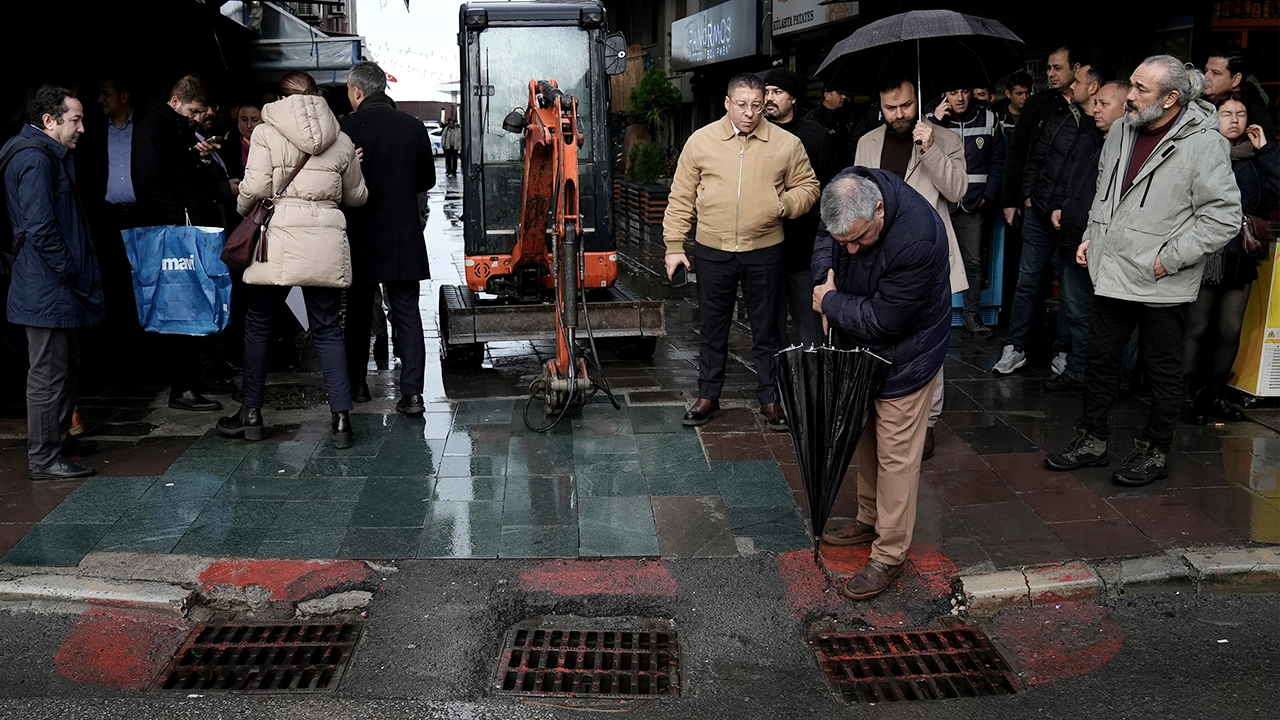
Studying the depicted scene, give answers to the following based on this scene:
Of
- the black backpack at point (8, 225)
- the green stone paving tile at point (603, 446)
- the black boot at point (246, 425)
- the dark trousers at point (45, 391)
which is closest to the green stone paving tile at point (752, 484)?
the green stone paving tile at point (603, 446)

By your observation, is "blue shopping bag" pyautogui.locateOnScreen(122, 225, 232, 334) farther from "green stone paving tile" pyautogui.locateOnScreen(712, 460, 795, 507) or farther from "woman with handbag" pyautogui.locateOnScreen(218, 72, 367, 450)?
"green stone paving tile" pyautogui.locateOnScreen(712, 460, 795, 507)

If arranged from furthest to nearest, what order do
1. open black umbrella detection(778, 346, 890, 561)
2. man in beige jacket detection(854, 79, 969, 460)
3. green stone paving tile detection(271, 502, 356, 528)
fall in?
man in beige jacket detection(854, 79, 969, 460) → green stone paving tile detection(271, 502, 356, 528) → open black umbrella detection(778, 346, 890, 561)

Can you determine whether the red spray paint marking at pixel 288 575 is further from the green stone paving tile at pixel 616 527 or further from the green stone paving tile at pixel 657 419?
the green stone paving tile at pixel 657 419

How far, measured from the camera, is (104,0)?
30.1 ft

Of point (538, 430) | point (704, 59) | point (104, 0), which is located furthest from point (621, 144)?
point (538, 430)

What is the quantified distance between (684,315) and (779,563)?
5.84 metres

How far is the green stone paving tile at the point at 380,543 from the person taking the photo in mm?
4992

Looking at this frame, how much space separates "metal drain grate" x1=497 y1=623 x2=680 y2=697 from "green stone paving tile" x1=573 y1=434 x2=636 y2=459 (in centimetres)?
193

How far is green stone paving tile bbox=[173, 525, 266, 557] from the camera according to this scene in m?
5.02

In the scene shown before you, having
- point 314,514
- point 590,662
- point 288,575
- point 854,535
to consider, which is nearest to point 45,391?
point 314,514

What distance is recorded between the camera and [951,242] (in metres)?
6.14

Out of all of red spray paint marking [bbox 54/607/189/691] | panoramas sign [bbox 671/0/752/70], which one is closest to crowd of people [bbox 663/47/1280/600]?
red spray paint marking [bbox 54/607/189/691]

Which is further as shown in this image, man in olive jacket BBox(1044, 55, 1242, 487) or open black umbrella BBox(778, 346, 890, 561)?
man in olive jacket BBox(1044, 55, 1242, 487)

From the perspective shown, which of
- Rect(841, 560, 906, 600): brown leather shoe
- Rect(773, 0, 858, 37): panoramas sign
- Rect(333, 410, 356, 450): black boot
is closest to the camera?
Rect(841, 560, 906, 600): brown leather shoe
